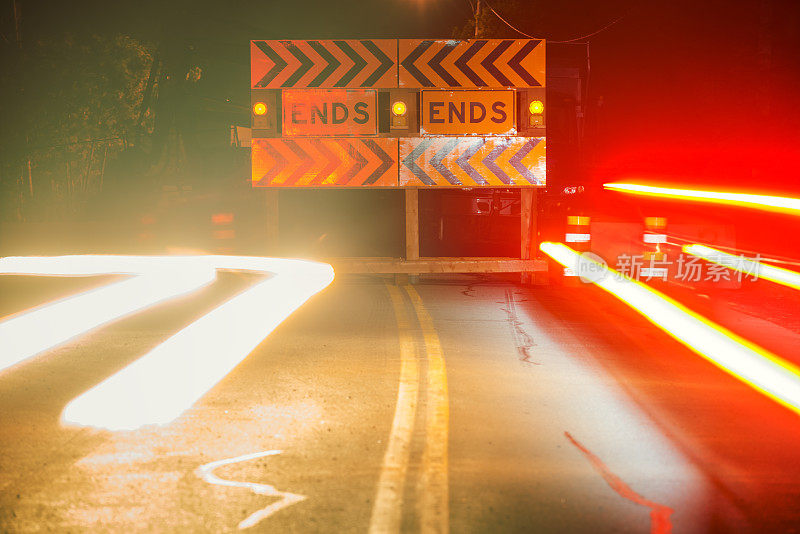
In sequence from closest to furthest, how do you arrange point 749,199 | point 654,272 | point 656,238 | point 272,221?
point 749,199 → point 656,238 → point 654,272 → point 272,221

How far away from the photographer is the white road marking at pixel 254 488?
396cm

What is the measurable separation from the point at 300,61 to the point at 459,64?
7.74 feet

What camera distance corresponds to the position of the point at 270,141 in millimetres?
12891

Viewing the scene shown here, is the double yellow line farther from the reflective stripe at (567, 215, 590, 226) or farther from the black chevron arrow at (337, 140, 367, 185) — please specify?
the black chevron arrow at (337, 140, 367, 185)

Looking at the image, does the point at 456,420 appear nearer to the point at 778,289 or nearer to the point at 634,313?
the point at 634,313

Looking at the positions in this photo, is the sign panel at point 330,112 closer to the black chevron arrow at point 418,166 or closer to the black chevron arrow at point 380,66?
the black chevron arrow at point 380,66

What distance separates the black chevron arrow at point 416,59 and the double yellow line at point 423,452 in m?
5.61

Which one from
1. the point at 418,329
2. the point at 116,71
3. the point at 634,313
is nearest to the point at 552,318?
the point at 634,313

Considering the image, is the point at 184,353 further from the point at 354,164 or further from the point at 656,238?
the point at 354,164

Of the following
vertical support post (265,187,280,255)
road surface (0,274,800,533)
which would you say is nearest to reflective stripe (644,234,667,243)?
road surface (0,274,800,533)

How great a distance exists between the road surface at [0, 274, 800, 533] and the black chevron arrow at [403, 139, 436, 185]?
4661 mm

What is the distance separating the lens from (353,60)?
41.7ft

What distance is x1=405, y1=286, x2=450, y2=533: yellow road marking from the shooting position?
399 centimetres

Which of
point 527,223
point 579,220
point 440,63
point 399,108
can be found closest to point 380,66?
point 399,108
